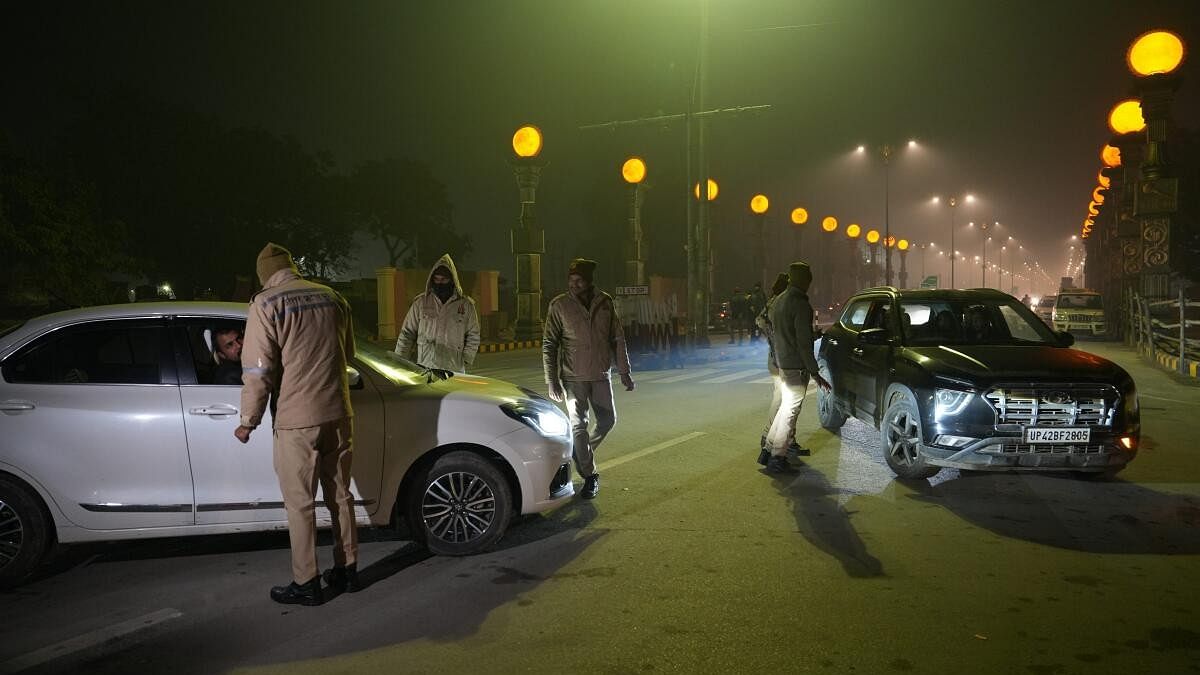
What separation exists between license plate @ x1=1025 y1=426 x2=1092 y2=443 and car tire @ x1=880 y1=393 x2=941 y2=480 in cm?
74

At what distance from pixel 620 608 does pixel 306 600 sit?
1605mm

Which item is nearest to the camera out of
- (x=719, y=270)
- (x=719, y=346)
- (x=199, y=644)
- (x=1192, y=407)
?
(x=199, y=644)

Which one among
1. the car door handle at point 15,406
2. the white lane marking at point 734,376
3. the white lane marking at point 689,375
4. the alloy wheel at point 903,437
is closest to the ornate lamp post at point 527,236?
the white lane marking at point 689,375

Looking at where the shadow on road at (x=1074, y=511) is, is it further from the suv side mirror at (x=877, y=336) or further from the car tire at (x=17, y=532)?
the car tire at (x=17, y=532)

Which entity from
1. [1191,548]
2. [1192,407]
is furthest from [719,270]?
[1191,548]

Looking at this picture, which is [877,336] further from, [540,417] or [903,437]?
[540,417]

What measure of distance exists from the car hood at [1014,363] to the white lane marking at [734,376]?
8799mm

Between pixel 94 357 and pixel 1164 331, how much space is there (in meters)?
28.0

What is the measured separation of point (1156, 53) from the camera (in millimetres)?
18641

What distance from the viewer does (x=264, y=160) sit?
4662 centimetres

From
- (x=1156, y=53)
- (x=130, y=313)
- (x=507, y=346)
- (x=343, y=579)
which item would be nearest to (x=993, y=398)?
(x=343, y=579)

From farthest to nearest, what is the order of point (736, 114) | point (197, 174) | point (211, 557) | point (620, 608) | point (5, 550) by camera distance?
point (197, 174) < point (736, 114) < point (211, 557) < point (5, 550) < point (620, 608)

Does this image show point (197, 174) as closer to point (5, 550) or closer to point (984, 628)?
point (5, 550)

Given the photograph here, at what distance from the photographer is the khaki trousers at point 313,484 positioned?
172 inches
